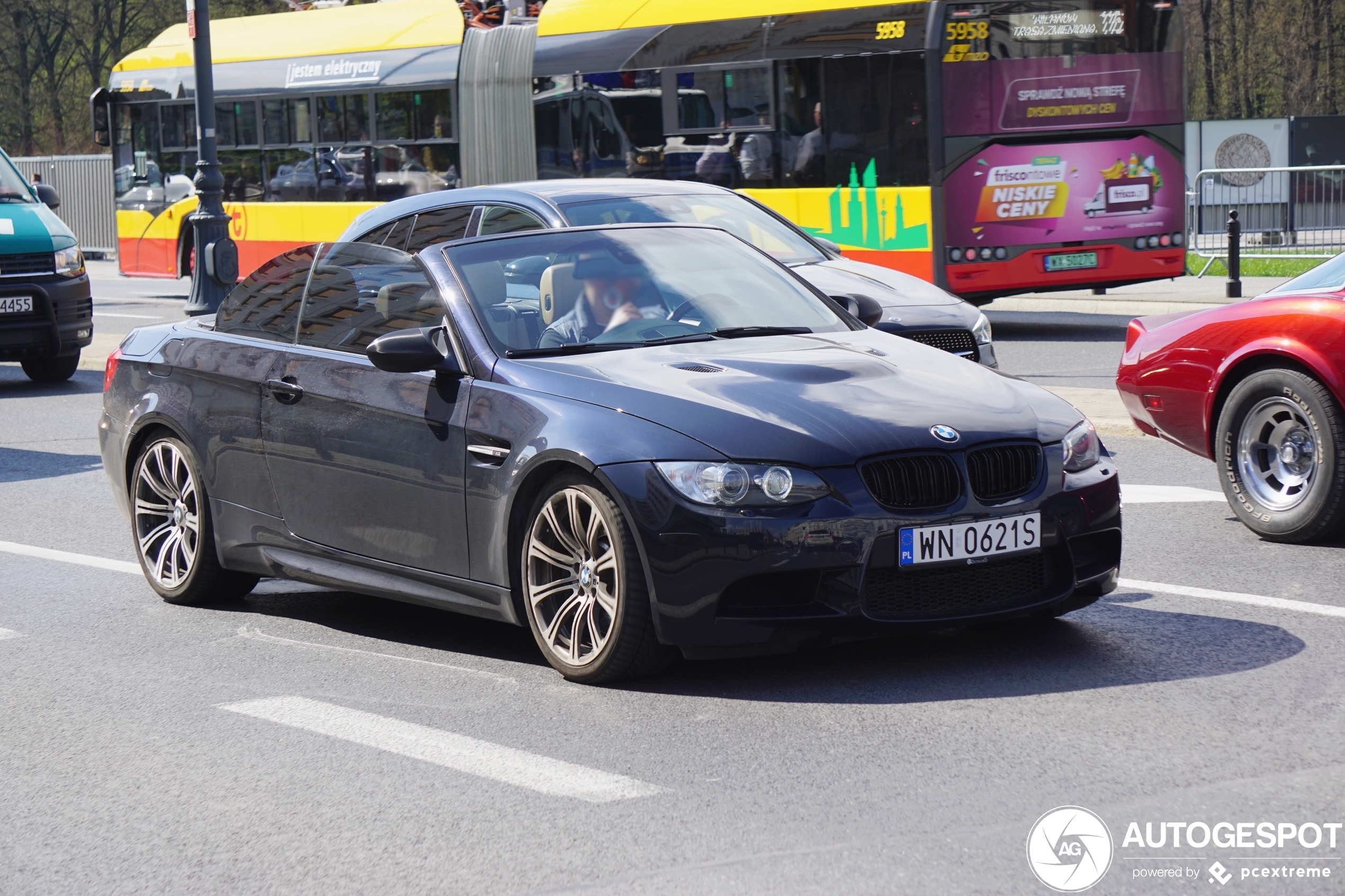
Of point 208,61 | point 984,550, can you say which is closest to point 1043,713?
point 984,550

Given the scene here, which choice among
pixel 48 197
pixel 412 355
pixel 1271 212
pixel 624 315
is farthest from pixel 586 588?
pixel 1271 212

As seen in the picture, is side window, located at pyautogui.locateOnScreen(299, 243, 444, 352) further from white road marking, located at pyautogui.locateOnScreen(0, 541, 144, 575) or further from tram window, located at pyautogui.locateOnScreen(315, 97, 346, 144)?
tram window, located at pyautogui.locateOnScreen(315, 97, 346, 144)

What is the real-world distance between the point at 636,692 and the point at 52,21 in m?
59.2

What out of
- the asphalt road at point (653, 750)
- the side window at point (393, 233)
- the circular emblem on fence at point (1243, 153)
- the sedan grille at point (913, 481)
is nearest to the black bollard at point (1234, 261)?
the circular emblem on fence at point (1243, 153)

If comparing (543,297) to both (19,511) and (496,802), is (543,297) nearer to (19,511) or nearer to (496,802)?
(496,802)

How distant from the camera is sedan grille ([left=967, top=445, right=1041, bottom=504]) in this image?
5.36 metres

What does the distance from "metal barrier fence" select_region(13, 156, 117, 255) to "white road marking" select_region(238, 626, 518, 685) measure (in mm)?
35203

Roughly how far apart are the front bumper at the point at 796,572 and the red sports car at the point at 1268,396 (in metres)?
2.35

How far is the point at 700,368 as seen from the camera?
5754mm

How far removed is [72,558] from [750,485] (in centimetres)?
428

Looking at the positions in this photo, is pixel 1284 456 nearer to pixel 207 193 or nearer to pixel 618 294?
pixel 618 294

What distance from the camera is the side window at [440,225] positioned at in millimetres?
10148

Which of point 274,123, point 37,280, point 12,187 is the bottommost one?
point 37,280

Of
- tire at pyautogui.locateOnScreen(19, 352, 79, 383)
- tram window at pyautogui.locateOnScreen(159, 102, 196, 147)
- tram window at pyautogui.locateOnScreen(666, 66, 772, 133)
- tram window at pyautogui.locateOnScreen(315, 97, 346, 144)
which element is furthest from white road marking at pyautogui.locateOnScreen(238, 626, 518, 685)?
tram window at pyautogui.locateOnScreen(159, 102, 196, 147)
